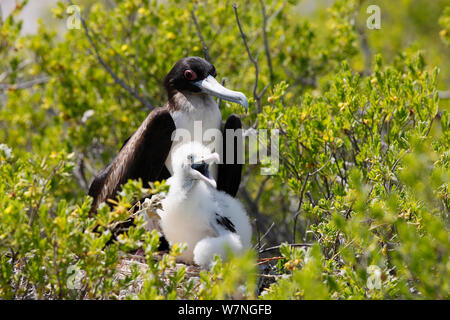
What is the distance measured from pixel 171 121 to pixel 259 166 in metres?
1.33

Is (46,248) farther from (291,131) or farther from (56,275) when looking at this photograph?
(291,131)

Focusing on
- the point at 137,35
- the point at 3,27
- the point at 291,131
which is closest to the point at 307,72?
the point at 137,35

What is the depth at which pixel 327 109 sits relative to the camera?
14.0 ft

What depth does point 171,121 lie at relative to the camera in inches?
158

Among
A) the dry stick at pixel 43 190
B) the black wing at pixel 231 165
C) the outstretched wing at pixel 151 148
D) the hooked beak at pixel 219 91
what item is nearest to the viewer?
the dry stick at pixel 43 190

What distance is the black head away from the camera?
13.4 feet

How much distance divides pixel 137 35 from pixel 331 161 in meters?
2.98

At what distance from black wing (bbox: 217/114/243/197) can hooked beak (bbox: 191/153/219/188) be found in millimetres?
537

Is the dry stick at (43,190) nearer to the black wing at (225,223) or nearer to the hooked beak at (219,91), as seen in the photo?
the black wing at (225,223)

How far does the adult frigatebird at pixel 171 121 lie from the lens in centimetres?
399

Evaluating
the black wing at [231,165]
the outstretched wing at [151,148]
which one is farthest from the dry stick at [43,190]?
the black wing at [231,165]

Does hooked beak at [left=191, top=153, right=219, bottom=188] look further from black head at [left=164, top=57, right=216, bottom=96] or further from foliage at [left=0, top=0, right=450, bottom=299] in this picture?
black head at [left=164, top=57, right=216, bottom=96]

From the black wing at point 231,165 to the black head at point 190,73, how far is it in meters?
0.38

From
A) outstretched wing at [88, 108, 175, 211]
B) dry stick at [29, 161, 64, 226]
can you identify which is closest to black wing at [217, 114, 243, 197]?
outstretched wing at [88, 108, 175, 211]
